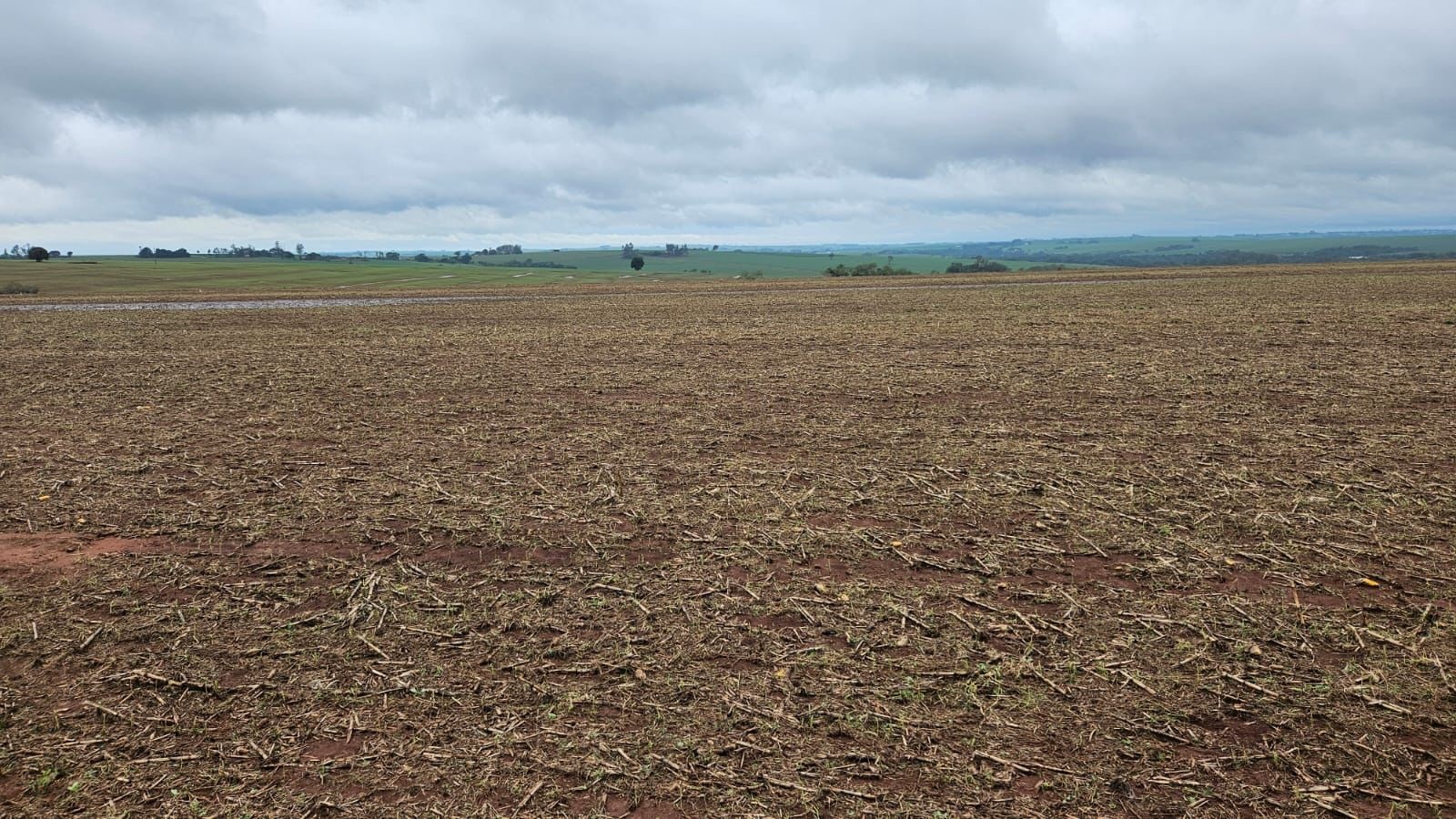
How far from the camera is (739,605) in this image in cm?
541

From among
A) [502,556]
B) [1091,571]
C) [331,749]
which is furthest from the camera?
[502,556]

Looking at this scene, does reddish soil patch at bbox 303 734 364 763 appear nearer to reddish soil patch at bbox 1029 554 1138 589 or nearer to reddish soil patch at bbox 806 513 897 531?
reddish soil patch at bbox 806 513 897 531

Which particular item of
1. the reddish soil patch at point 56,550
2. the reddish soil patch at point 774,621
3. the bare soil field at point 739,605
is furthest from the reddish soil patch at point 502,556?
the reddish soil patch at point 56,550

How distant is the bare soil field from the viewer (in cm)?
380

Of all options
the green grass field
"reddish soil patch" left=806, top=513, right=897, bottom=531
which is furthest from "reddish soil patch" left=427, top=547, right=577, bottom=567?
the green grass field

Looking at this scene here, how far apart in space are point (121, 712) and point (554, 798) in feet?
8.65

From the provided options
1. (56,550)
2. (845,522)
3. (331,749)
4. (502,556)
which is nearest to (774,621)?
(845,522)

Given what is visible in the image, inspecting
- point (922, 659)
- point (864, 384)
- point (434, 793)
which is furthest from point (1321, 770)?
point (864, 384)

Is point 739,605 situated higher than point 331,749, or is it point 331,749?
point 739,605

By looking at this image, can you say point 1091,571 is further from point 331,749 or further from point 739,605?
point 331,749

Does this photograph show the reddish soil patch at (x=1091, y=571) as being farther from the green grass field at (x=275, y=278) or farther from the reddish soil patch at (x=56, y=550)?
the green grass field at (x=275, y=278)

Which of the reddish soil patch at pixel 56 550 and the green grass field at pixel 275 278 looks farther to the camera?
the green grass field at pixel 275 278

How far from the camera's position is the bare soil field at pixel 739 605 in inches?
149

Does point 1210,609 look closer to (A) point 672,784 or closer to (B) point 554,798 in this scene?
A: (A) point 672,784
